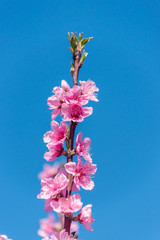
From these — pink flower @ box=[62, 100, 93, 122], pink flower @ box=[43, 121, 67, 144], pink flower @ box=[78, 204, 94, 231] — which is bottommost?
pink flower @ box=[78, 204, 94, 231]

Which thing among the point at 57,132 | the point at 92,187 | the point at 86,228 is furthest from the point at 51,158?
the point at 86,228

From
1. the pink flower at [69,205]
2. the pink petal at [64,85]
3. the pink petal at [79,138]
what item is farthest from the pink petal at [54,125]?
the pink flower at [69,205]

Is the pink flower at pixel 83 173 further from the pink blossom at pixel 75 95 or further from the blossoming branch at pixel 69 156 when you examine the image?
the pink blossom at pixel 75 95

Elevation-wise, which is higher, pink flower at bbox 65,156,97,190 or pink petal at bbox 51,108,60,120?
pink petal at bbox 51,108,60,120

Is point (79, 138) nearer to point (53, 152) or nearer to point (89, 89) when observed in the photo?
point (53, 152)

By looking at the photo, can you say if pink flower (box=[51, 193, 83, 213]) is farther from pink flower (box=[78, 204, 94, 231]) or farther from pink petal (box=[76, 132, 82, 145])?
pink petal (box=[76, 132, 82, 145])

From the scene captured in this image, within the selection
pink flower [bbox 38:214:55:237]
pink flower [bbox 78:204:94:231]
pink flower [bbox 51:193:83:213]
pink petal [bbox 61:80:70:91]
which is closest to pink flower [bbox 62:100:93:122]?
pink petal [bbox 61:80:70:91]
